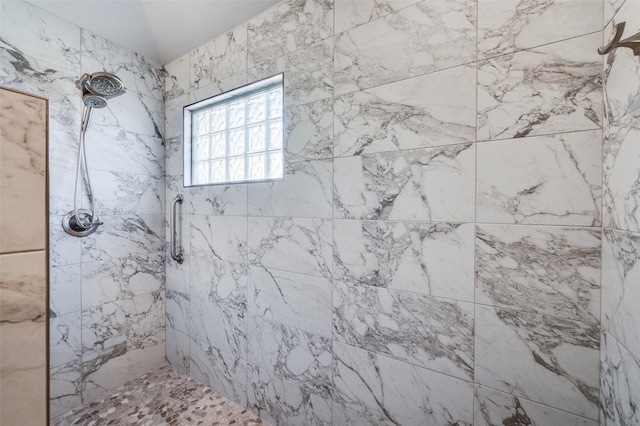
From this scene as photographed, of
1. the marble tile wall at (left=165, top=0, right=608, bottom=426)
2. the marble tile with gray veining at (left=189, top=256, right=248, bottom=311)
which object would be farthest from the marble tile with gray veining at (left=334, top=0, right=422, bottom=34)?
the marble tile with gray veining at (left=189, top=256, right=248, bottom=311)

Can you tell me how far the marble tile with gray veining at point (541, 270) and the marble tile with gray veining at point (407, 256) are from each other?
2.1 inches

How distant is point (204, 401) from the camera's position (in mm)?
1659

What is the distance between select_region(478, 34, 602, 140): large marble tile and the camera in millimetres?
780

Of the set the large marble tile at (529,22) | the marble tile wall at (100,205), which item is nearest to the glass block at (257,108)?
the marble tile wall at (100,205)

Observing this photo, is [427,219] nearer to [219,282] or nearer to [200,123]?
[219,282]

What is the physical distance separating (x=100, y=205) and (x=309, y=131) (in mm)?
1498

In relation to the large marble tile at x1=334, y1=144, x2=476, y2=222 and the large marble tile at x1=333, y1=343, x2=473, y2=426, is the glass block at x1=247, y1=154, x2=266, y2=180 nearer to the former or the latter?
the large marble tile at x1=334, y1=144, x2=476, y2=222

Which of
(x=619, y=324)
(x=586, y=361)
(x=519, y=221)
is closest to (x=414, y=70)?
(x=519, y=221)

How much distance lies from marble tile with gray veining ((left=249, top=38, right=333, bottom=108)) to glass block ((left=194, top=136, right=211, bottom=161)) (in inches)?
30.0

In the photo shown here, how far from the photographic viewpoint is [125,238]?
1.81 meters

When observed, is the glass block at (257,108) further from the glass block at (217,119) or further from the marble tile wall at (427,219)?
the glass block at (217,119)

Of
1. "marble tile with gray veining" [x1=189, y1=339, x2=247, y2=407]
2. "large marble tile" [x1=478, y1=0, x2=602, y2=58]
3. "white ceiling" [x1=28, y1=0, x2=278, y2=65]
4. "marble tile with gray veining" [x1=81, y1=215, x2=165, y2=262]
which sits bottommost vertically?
"marble tile with gray veining" [x1=189, y1=339, x2=247, y2=407]

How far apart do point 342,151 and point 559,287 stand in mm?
934

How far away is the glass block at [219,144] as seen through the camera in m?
1.79
